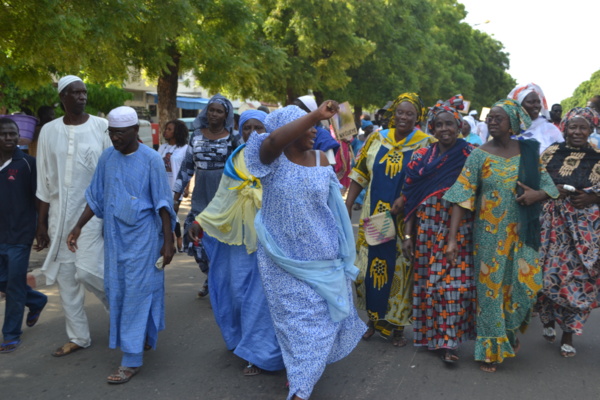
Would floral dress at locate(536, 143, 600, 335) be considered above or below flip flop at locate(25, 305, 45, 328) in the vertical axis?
above

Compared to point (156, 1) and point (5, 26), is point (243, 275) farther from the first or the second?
point (156, 1)

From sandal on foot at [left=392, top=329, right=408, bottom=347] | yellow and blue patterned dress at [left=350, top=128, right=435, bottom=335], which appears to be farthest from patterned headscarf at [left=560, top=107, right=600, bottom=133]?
sandal on foot at [left=392, top=329, right=408, bottom=347]

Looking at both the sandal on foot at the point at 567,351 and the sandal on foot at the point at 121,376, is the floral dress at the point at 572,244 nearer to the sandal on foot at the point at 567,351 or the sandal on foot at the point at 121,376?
the sandal on foot at the point at 567,351

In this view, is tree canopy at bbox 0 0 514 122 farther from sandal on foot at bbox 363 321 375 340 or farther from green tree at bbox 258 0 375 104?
sandal on foot at bbox 363 321 375 340

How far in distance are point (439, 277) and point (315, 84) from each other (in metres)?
16.7

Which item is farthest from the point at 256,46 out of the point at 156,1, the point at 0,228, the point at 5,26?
the point at 0,228

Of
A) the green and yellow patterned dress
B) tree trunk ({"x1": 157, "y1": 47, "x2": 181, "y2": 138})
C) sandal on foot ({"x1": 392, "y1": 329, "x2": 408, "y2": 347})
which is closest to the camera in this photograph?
the green and yellow patterned dress

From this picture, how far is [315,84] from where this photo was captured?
21.1m

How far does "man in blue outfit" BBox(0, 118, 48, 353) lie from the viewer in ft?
17.6

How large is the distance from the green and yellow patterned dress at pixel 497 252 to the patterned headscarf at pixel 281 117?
4.90 feet

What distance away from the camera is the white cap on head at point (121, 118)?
15.4 feet

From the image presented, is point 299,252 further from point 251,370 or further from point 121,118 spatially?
point 121,118

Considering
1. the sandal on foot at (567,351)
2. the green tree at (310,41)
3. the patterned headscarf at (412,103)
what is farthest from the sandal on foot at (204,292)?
the green tree at (310,41)

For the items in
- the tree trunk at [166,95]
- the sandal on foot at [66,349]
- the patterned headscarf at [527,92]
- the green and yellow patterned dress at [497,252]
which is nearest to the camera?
the green and yellow patterned dress at [497,252]
